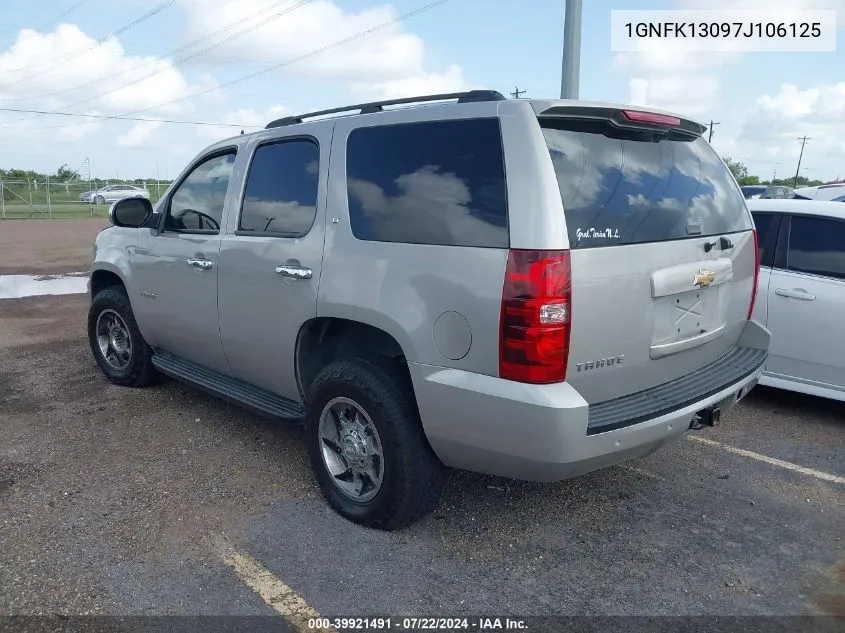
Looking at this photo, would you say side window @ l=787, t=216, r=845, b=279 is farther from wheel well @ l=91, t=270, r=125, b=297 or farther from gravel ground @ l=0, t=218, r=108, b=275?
gravel ground @ l=0, t=218, r=108, b=275

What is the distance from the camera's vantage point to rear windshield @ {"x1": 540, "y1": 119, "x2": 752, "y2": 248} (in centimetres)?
289

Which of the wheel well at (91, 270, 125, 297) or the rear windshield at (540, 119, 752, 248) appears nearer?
the rear windshield at (540, 119, 752, 248)

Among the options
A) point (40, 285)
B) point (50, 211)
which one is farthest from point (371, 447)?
point (50, 211)

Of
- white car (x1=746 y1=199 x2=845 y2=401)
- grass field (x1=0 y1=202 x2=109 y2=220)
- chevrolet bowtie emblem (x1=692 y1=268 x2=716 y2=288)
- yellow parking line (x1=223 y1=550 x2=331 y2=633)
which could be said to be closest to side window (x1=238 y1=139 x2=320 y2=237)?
yellow parking line (x1=223 y1=550 x2=331 y2=633)

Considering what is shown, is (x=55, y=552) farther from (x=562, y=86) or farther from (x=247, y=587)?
(x=562, y=86)

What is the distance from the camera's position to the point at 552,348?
8.98 ft

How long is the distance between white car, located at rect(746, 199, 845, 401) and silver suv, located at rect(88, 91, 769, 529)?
1.42 m

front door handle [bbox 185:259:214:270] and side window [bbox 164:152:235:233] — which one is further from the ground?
side window [bbox 164:152:235:233]

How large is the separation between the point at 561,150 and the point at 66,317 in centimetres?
759

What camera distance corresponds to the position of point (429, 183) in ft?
10.4

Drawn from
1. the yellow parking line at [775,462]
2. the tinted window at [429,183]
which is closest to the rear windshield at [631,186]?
the tinted window at [429,183]

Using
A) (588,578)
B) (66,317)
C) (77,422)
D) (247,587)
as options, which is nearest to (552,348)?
(588,578)

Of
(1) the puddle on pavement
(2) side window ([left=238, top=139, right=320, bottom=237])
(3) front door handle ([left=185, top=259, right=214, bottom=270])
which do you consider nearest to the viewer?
(2) side window ([left=238, top=139, right=320, bottom=237])

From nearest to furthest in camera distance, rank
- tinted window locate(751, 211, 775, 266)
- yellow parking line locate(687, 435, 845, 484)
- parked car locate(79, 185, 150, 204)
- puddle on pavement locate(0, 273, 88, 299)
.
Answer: yellow parking line locate(687, 435, 845, 484)
tinted window locate(751, 211, 775, 266)
puddle on pavement locate(0, 273, 88, 299)
parked car locate(79, 185, 150, 204)
